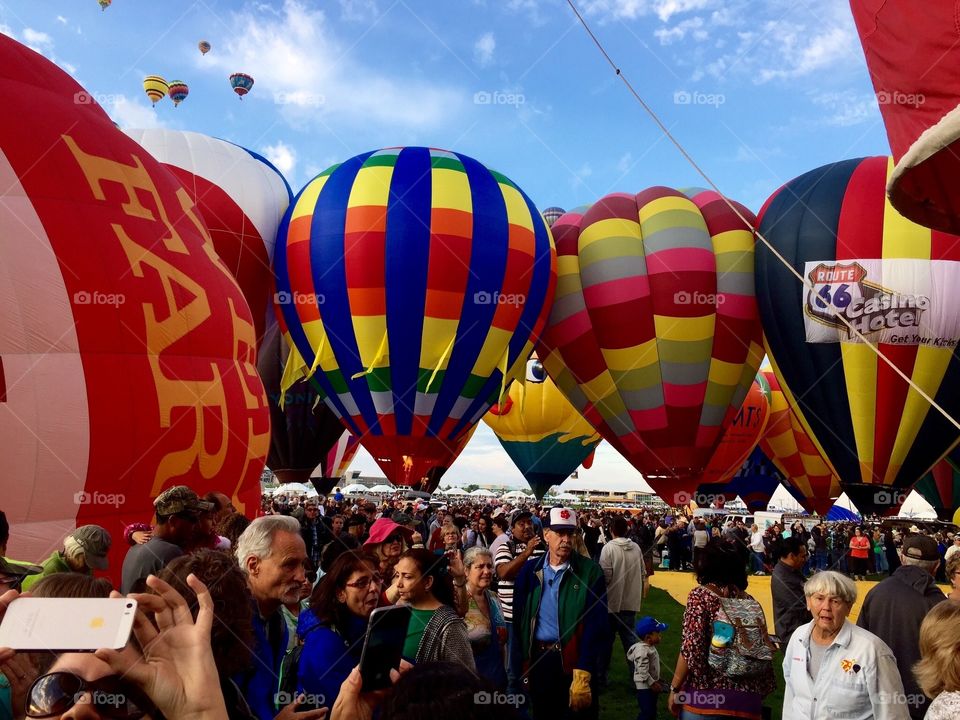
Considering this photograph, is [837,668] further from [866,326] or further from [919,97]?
[866,326]

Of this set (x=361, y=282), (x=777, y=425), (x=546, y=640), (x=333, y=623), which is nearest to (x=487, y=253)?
(x=361, y=282)

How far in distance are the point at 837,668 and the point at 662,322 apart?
11.9 m

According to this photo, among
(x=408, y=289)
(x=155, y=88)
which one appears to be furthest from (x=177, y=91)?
(x=408, y=289)

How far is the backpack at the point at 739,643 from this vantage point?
3.13m

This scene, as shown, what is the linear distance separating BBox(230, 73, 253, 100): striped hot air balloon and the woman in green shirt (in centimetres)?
2586

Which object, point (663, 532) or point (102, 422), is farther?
point (663, 532)

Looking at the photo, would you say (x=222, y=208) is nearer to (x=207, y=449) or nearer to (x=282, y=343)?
(x=282, y=343)

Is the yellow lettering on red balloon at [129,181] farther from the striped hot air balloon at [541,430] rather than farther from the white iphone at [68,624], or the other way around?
the striped hot air balloon at [541,430]

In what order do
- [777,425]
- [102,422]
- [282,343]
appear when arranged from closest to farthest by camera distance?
[102,422] < [282,343] < [777,425]

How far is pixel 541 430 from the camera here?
24641 millimetres

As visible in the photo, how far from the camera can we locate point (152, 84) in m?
21.1

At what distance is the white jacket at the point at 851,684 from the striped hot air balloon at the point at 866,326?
9.31 metres

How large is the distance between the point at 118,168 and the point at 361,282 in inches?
275

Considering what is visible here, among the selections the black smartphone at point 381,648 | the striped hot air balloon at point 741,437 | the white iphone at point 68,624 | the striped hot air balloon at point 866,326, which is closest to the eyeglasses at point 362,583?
the black smartphone at point 381,648
